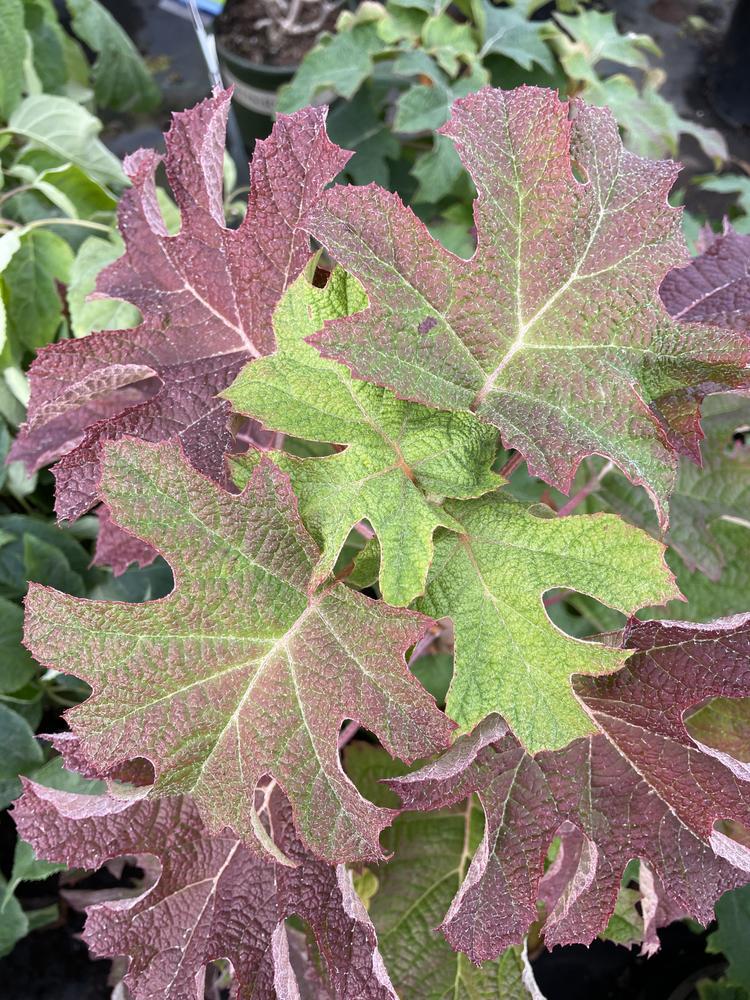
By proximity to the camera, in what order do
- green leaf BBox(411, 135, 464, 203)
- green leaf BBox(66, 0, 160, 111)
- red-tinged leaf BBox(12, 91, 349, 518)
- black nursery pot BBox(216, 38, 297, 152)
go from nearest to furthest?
red-tinged leaf BBox(12, 91, 349, 518), green leaf BBox(411, 135, 464, 203), green leaf BBox(66, 0, 160, 111), black nursery pot BBox(216, 38, 297, 152)

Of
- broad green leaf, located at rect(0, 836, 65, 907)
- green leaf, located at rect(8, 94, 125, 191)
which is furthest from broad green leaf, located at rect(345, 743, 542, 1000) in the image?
green leaf, located at rect(8, 94, 125, 191)

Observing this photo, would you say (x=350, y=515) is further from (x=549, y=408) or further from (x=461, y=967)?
(x=461, y=967)

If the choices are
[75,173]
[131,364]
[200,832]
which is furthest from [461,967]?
[75,173]

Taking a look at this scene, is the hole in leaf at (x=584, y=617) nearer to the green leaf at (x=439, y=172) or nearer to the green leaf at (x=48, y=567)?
the green leaf at (x=48, y=567)

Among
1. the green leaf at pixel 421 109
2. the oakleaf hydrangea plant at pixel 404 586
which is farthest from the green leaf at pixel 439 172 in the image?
the oakleaf hydrangea plant at pixel 404 586

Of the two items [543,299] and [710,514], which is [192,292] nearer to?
[543,299]

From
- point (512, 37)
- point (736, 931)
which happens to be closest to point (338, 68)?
point (512, 37)

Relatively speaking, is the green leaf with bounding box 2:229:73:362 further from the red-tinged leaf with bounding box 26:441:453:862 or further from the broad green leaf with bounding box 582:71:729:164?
the broad green leaf with bounding box 582:71:729:164
